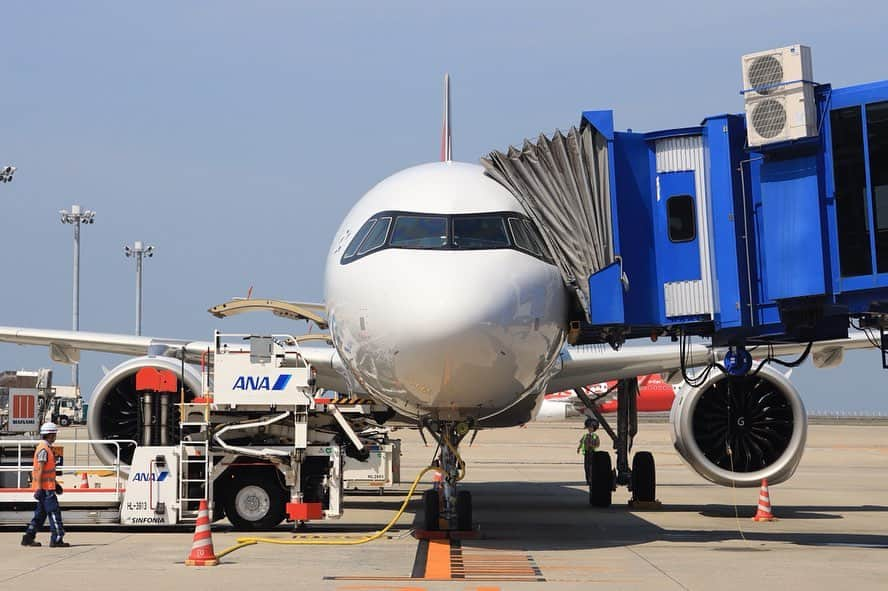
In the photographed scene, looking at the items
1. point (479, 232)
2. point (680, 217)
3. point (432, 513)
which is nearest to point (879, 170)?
point (680, 217)

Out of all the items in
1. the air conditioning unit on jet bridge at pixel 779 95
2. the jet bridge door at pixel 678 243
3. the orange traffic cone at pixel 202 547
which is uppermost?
the air conditioning unit on jet bridge at pixel 779 95

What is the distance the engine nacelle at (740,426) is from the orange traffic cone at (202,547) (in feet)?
26.0

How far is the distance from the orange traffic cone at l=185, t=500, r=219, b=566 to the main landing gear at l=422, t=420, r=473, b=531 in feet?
8.59

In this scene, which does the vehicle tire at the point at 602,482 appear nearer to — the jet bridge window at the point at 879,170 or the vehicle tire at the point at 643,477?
the vehicle tire at the point at 643,477

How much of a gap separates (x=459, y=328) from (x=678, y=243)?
2.94 metres

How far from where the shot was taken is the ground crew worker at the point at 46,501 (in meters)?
12.4

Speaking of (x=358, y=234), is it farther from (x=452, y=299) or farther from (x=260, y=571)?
(x=260, y=571)

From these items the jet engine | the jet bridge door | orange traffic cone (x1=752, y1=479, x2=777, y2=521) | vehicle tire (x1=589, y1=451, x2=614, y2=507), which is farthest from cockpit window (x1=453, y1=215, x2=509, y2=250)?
vehicle tire (x1=589, y1=451, x2=614, y2=507)

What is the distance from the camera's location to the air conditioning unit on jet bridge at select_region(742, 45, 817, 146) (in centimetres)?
1110

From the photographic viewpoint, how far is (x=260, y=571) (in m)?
10.3

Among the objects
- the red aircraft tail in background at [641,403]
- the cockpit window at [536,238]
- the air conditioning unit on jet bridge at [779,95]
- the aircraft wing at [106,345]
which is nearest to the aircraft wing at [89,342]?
the aircraft wing at [106,345]

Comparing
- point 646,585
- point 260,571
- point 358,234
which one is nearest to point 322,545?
point 260,571

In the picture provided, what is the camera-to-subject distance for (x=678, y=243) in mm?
12258

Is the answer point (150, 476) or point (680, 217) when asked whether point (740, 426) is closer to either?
point (680, 217)
